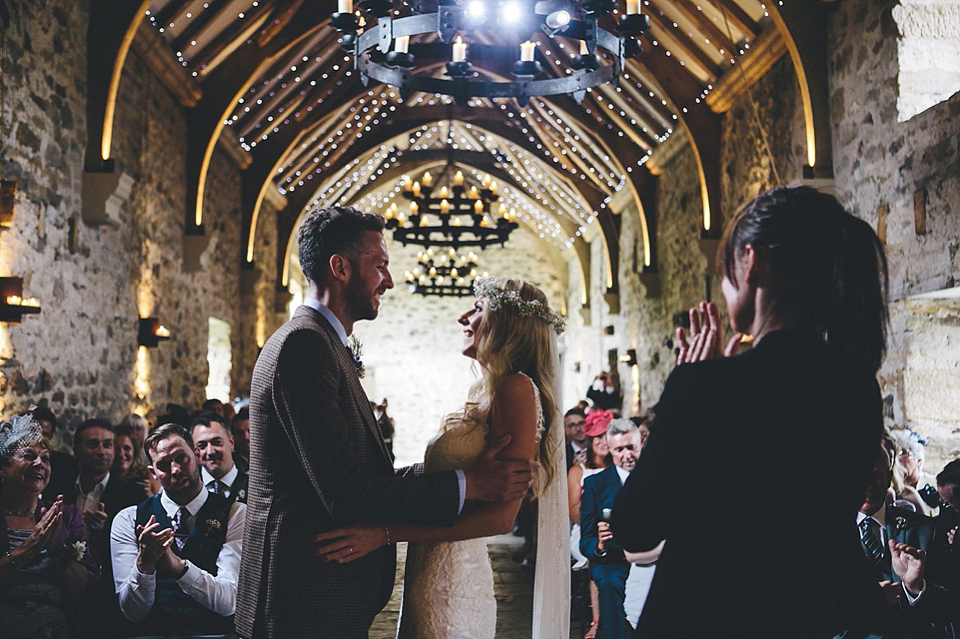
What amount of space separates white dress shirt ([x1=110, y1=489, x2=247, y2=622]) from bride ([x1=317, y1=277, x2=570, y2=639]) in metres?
0.82

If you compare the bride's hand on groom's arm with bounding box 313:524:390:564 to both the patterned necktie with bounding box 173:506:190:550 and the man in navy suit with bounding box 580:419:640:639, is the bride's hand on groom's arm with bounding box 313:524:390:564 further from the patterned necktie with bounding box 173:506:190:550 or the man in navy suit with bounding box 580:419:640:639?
the man in navy suit with bounding box 580:419:640:639

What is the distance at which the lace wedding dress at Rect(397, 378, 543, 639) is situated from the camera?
1990mm

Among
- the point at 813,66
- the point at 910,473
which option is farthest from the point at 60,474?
the point at 813,66

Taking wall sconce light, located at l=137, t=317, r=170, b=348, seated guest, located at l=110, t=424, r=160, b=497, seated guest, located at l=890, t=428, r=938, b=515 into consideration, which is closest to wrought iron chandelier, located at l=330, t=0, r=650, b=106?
seated guest, located at l=890, t=428, r=938, b=515

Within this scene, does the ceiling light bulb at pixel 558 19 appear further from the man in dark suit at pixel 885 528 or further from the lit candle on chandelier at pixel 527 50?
the man in dark suit at pixel 885 528

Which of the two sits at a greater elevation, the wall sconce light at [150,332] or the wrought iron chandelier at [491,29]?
the wrought iron chandelier at [491,29]

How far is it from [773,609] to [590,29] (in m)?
3.32

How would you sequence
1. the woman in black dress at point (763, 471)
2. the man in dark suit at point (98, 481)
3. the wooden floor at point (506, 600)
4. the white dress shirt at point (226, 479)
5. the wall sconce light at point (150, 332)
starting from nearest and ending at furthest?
the woman in black dress at point (763, 471) < the white dress shirt at point (226, 479) < the man in dark suit at point (98, 481) < the wooden floor at point (506, 600) < the wall sconce light at point (150, 332)

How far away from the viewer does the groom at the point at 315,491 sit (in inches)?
64.5

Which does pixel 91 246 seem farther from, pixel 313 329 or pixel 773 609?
pixel 773 609

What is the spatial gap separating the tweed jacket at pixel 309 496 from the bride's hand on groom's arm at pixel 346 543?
23 mm

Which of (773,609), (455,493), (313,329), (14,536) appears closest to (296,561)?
(455,493)

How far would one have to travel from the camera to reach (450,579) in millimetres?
2088

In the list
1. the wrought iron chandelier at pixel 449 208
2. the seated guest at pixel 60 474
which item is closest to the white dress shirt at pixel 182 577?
the seated guest at pixel 60 474
